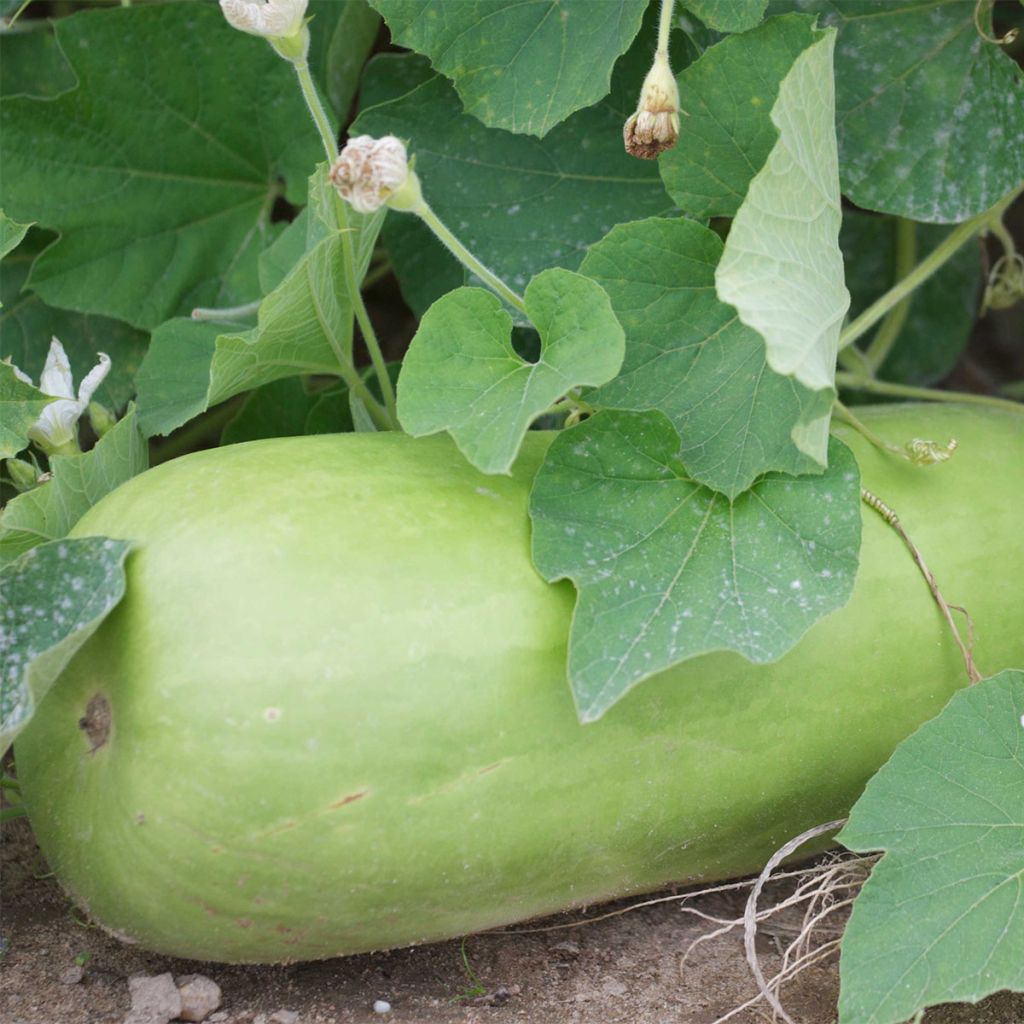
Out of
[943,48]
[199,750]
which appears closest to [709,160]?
[943,48]

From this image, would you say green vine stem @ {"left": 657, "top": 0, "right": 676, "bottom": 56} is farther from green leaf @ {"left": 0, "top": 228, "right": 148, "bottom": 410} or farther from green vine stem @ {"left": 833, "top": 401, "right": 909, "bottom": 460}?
green leaf @ {"left": 0, "top": 228, "right": 148, "bottom": 410}

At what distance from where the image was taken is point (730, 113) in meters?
1.08

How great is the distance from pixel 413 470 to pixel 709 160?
38 cm

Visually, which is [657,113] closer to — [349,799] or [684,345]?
[684,345]

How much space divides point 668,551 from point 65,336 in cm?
89

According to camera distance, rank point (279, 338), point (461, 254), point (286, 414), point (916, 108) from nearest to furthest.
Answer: point (461, 254), point (279, 338), point (916, 108), point (286, 414)

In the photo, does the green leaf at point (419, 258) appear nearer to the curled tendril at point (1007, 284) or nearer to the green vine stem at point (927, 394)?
the green vine stem at point (927, 394)

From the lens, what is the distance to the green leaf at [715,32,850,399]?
0.88m

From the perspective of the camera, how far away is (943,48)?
4.18 ft

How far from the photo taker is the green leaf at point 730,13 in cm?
109

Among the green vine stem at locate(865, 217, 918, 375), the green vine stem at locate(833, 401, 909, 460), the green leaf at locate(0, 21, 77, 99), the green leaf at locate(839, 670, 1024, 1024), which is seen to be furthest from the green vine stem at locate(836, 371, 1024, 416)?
the green leaf at locate(0, 21, 77, 99)

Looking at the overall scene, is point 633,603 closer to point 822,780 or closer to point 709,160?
point 822,780

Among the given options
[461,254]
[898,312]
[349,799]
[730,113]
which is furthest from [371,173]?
[898,312]

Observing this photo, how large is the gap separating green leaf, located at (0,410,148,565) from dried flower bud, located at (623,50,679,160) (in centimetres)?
51
